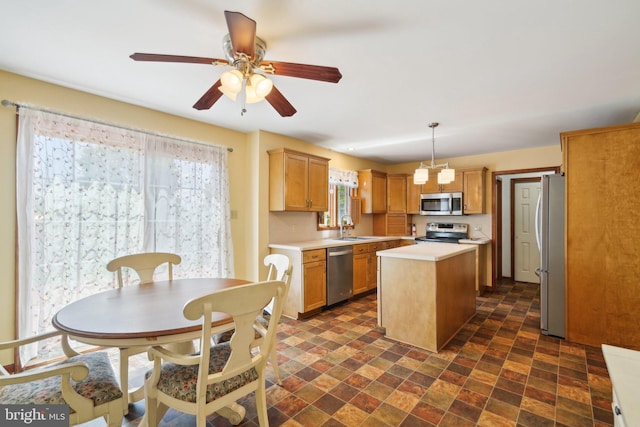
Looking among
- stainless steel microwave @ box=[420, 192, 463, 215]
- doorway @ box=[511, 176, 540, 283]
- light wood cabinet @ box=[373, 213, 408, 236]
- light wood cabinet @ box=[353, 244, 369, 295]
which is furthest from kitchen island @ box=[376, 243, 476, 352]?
doorway @ box=[511, 176, 540, 283]

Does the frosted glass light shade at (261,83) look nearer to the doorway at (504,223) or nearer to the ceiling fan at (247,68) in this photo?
the ceiling fan at (247,68)

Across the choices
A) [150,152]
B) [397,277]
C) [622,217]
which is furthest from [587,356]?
[150,152]

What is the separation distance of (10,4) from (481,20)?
262cm

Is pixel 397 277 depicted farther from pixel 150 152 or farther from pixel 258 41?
pixel 150 152

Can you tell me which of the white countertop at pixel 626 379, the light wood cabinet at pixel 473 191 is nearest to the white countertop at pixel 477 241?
the light wood cabinet at pixel 473 191

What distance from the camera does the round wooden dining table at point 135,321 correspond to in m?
1.33

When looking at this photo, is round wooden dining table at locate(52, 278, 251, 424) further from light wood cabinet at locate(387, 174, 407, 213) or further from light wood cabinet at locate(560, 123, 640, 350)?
light wood cabinet at locate(387, 174, 407, 213)

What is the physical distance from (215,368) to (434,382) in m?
1.66

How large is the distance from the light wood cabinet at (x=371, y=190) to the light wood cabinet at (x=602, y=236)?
2.95m

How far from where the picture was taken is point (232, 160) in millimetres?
3811

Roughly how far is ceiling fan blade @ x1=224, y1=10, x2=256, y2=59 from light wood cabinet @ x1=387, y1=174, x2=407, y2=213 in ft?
15.0

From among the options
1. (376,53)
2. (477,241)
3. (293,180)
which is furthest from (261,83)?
(477,241)

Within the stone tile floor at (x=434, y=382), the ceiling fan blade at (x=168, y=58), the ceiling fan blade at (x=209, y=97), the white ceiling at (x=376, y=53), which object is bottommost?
the stone tile floor at (x=434, y=382)

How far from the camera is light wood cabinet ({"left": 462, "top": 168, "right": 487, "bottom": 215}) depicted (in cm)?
488
